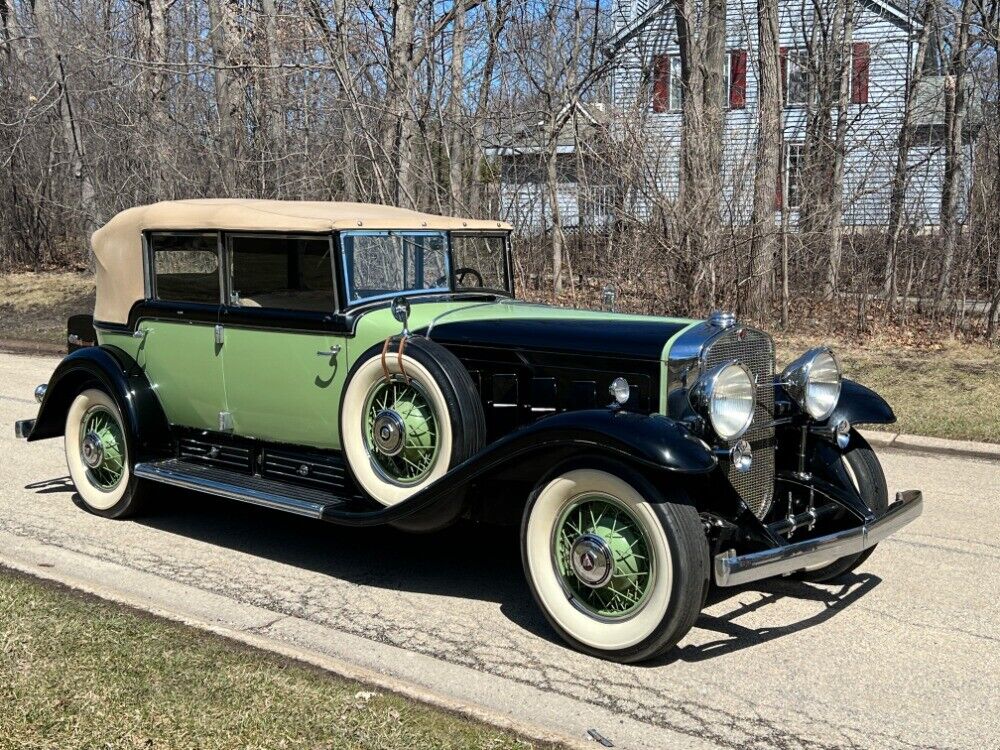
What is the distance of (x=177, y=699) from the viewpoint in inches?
146

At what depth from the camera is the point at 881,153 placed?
1295cm

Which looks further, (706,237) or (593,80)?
(593,80)

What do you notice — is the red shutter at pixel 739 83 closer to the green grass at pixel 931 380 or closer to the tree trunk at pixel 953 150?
the tree trunk at pixel 953 150

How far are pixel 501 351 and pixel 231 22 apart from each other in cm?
1254

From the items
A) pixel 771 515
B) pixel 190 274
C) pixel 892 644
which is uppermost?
pixel 190 274

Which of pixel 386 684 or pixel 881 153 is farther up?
pixel 881 153

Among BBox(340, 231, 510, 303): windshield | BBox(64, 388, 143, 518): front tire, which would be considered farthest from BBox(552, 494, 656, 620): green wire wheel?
BBox(64, 388, 143, 518): front tire

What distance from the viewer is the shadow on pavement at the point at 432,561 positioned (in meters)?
4.67

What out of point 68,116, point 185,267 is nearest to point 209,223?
point 185,267

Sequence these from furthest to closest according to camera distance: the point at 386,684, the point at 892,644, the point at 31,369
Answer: the point at 31,369 < the point at 892,644 < the point at 386,684

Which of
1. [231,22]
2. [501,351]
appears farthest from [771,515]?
[231,22]

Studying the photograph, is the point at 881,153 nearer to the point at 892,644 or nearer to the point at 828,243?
the point at 828,243

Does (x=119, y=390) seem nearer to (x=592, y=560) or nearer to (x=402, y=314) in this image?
(x=402, y=314)

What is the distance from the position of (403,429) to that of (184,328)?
1769 mm
